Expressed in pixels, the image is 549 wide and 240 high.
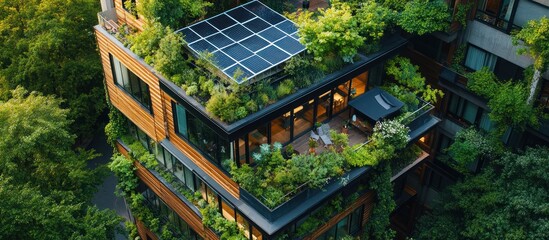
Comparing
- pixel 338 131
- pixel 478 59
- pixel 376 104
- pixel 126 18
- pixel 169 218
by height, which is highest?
pixel 126 18

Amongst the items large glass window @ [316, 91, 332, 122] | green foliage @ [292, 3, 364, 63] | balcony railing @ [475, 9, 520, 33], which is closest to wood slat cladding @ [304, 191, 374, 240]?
large glass window @ [316, 91, 332, 122]

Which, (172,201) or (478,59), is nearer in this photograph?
(478,59)

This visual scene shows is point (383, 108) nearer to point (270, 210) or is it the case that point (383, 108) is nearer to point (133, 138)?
point (270, 210)

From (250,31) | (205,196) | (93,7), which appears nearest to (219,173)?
(205,196)

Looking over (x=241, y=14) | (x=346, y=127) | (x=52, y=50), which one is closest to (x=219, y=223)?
(x=346, y=127)

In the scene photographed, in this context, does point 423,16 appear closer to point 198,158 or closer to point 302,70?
point 302,70

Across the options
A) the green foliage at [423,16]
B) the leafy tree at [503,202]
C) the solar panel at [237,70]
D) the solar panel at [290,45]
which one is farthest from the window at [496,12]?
the solar panel at [237,70]
